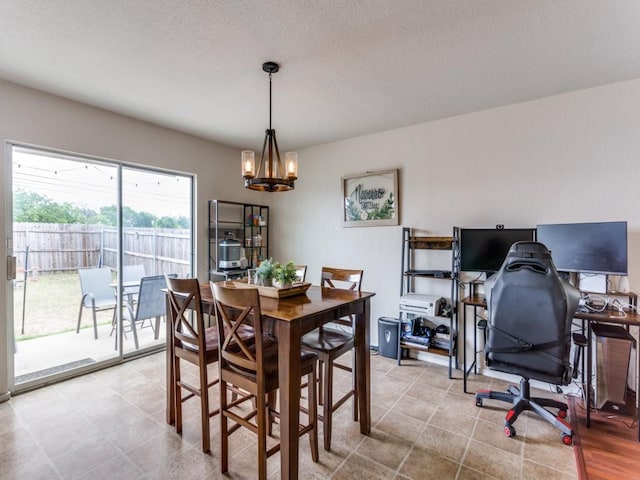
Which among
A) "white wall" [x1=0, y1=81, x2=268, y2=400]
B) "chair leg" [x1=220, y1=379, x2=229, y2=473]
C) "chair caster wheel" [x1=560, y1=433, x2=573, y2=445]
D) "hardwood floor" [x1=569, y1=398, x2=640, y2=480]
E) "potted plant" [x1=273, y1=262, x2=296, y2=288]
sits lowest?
"hardwood floor" [x1=569, y1=398, x2=640, y2=480]

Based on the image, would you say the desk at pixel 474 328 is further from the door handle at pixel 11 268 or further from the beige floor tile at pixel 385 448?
the door handle at pixel 11 268

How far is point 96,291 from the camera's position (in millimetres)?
3238

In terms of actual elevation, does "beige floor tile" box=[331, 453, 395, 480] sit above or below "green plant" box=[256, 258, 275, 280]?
below

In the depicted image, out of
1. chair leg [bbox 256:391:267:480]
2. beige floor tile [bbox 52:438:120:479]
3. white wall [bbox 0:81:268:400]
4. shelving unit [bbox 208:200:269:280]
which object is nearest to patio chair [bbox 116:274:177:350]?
white wall [bbox 0:81:268:400]

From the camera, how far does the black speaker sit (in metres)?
2.20

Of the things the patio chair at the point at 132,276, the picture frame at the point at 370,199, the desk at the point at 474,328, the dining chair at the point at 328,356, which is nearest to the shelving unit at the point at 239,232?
the patio chair at the point at 132,276

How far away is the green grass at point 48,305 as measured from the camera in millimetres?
2759

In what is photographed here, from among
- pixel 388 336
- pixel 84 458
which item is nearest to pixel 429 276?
pixel 388 336

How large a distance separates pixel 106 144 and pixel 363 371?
3.30m

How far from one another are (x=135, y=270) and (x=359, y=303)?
277 centimetres

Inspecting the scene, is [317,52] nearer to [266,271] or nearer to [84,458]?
[266,271]

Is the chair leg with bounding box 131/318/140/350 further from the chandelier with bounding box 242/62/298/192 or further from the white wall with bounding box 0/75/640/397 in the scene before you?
the chandelier with bounding box 242/62/298/192

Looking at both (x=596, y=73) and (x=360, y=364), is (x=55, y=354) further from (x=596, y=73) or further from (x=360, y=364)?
(x=596, y=73)

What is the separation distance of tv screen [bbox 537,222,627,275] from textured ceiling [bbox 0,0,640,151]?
1.22 meters
